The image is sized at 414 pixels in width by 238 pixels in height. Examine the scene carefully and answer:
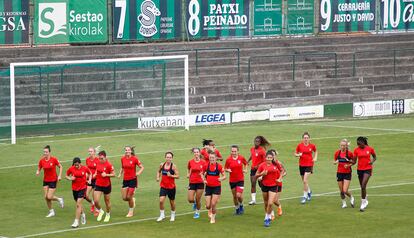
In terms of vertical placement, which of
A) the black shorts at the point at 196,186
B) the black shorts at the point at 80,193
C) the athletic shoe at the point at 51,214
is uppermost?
the black shorts at the point at 196,186

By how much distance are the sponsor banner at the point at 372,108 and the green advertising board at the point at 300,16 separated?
A: 985cm

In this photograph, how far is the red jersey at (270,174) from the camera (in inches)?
1262

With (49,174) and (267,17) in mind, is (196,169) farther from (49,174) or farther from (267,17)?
(267,17)

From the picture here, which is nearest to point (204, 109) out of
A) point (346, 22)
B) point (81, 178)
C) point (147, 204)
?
point (346, 22)

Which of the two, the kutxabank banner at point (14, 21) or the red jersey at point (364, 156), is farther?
the kutxabank banner at point (14, 21)

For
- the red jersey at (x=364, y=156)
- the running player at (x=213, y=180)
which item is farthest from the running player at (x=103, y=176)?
the red jersey at (x=364, y=156)

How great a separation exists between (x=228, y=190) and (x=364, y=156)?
21.0ft

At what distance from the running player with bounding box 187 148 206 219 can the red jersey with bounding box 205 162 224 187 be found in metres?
0.25

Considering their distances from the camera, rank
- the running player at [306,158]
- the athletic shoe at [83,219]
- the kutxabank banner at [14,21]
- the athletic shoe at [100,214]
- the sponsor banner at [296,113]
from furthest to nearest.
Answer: the sponsor banner at [296,113]
the kutxabank banner at [14,21]
the running player at [306,158]
the athletic shoe at [100,214]
the athletic shoe at [83,219]

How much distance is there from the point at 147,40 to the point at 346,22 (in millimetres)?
15349

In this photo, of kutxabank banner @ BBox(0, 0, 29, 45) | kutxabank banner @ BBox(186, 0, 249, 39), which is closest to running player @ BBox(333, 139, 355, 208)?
kutxabank banner @ BBox(0, 0, 29, 45)

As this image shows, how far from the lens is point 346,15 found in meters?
73.1

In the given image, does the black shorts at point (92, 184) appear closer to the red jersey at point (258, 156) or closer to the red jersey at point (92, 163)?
the red jersey at point (92, 163)

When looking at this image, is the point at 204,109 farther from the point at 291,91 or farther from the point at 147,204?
the point at 147,204
